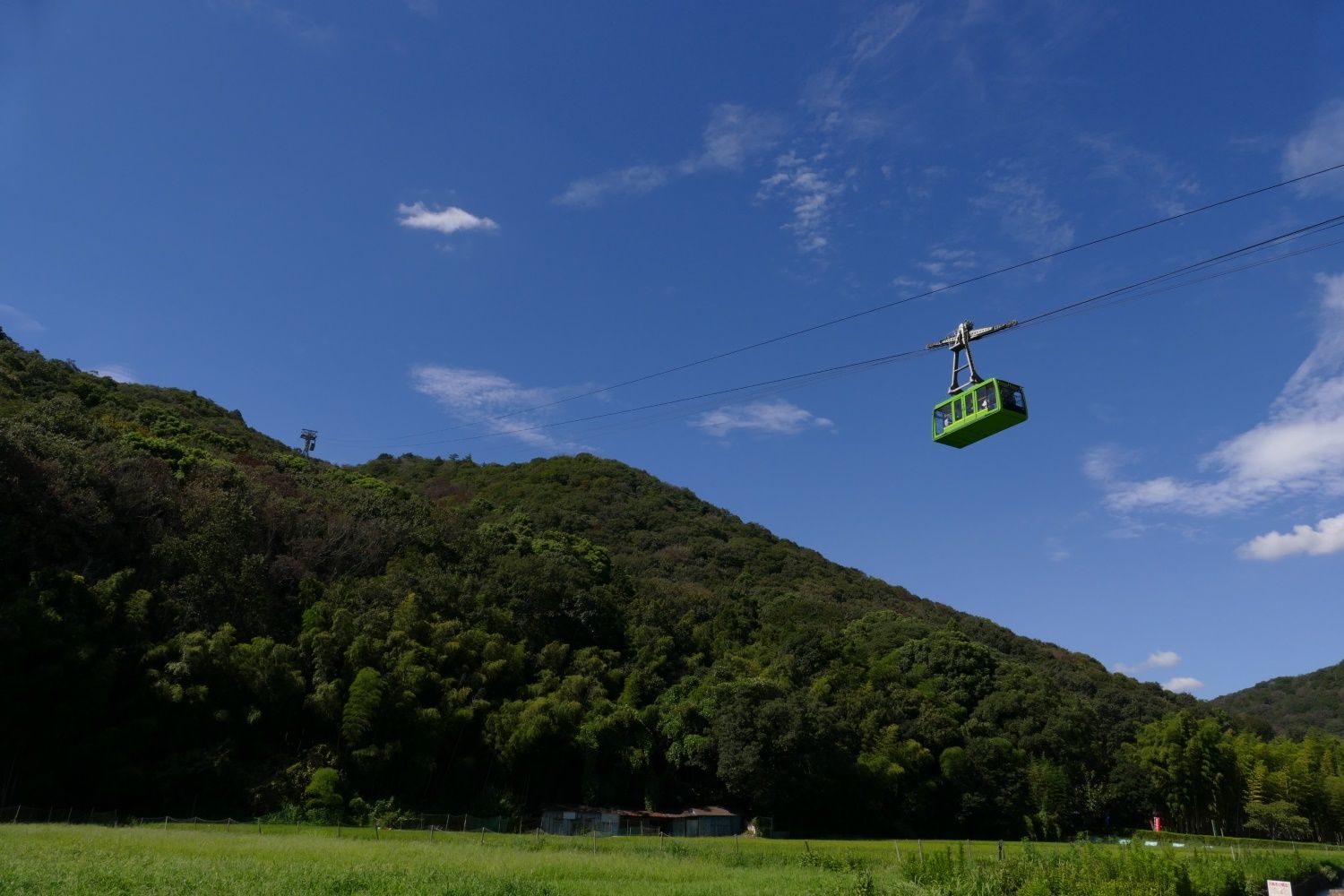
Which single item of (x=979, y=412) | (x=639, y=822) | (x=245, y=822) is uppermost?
(x=979, y=412)

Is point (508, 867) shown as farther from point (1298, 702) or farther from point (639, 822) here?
point (1298, 702)

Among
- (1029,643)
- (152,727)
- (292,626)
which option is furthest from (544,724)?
(1029,643)

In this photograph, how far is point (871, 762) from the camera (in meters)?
42.8

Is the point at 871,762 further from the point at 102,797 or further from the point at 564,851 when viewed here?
the point at 102,797

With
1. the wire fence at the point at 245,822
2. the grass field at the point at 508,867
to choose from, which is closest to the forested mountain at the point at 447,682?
the wire fence at the point at 245,822

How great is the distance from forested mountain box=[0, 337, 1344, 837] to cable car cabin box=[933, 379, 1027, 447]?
2450 centimetres

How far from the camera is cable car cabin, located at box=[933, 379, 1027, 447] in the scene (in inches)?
577

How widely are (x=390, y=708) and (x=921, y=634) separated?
39.5 meters

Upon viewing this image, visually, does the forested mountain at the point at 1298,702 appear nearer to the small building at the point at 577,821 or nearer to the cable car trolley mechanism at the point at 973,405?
the small building at the point at 577,821

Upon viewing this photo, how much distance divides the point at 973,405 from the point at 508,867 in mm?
15583

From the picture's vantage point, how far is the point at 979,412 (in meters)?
14.9

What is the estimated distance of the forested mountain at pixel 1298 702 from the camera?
105062 millimetres

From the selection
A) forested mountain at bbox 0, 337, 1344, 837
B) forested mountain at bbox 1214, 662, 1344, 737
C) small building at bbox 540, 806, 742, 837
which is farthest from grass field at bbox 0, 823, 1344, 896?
forested mountain at bbox 1214, 662, 1344, 737

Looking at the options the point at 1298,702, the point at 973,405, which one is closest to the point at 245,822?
the point at 973,405
